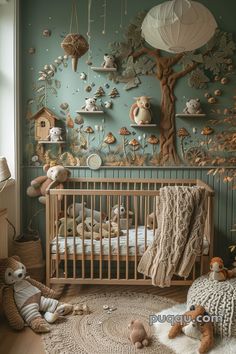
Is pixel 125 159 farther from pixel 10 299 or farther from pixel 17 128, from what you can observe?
pixel 10 299

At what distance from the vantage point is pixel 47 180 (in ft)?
11.0

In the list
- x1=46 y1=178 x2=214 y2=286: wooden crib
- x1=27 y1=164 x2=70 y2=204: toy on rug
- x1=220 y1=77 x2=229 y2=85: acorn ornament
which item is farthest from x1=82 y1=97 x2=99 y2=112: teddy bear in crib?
x1=220 y1=77 x2=229 y2=85: acorn ornament

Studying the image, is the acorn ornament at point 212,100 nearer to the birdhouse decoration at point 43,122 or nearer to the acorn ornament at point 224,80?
the acorn ornament at point 224,80

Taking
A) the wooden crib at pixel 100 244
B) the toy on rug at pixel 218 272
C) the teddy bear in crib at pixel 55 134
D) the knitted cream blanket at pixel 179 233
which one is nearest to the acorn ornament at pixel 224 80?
the wooden crib at pixel 100 244

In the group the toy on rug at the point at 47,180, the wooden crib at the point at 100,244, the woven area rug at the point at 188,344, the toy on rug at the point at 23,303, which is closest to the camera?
the woven area rug at the point at 188,344

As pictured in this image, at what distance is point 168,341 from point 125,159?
1691mm

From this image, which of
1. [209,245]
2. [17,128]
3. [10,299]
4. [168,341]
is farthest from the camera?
[17,128]

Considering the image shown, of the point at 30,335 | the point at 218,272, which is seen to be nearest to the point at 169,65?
the point at 218,272

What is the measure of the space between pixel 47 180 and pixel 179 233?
52.9 inches

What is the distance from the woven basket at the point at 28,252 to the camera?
10.2 feet

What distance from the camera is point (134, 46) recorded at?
339cm

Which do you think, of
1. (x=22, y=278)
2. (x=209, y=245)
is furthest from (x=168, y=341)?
(x=22, y=278)

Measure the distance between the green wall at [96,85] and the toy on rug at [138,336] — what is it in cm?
146

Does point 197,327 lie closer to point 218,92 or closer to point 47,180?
point 47,180
